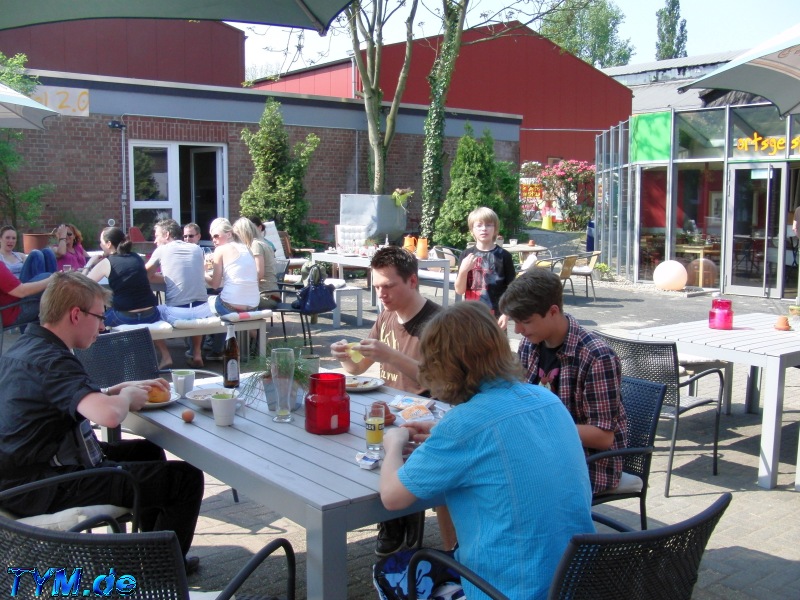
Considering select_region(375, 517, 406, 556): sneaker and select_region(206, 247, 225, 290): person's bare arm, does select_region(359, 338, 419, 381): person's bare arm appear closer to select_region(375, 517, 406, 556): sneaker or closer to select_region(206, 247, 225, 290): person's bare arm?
select_region(375, 517, 406, 556): sneaker

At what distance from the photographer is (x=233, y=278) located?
8.27 metres

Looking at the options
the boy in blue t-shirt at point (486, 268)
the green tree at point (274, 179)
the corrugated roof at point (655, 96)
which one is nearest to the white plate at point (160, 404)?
the boy in blue t-shirt at point (486, 268)

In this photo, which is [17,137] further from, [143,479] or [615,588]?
[615,588]

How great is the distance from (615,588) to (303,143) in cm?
1611

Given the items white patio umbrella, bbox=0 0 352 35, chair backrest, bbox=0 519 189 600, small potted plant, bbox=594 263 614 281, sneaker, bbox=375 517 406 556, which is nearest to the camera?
chair backrest, bbox=0 519 189 600

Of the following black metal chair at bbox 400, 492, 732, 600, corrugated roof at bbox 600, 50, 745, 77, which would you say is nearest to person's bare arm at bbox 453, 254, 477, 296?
black metal chair at bbox 400, 492, 732, 600

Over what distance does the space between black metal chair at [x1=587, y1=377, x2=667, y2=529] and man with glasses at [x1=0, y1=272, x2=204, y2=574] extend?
1.99m

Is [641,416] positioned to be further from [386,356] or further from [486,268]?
[486,268]

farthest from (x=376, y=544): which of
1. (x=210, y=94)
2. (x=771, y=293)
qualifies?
(x=210, y=94)

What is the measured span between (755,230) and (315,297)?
30.5ft

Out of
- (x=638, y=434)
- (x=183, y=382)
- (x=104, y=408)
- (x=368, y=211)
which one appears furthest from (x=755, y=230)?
A: (x=104, y=408)

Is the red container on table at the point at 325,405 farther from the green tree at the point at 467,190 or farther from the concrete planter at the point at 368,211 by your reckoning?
the green tree at the point at 467,190

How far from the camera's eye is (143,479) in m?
3.38

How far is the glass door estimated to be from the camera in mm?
14258
